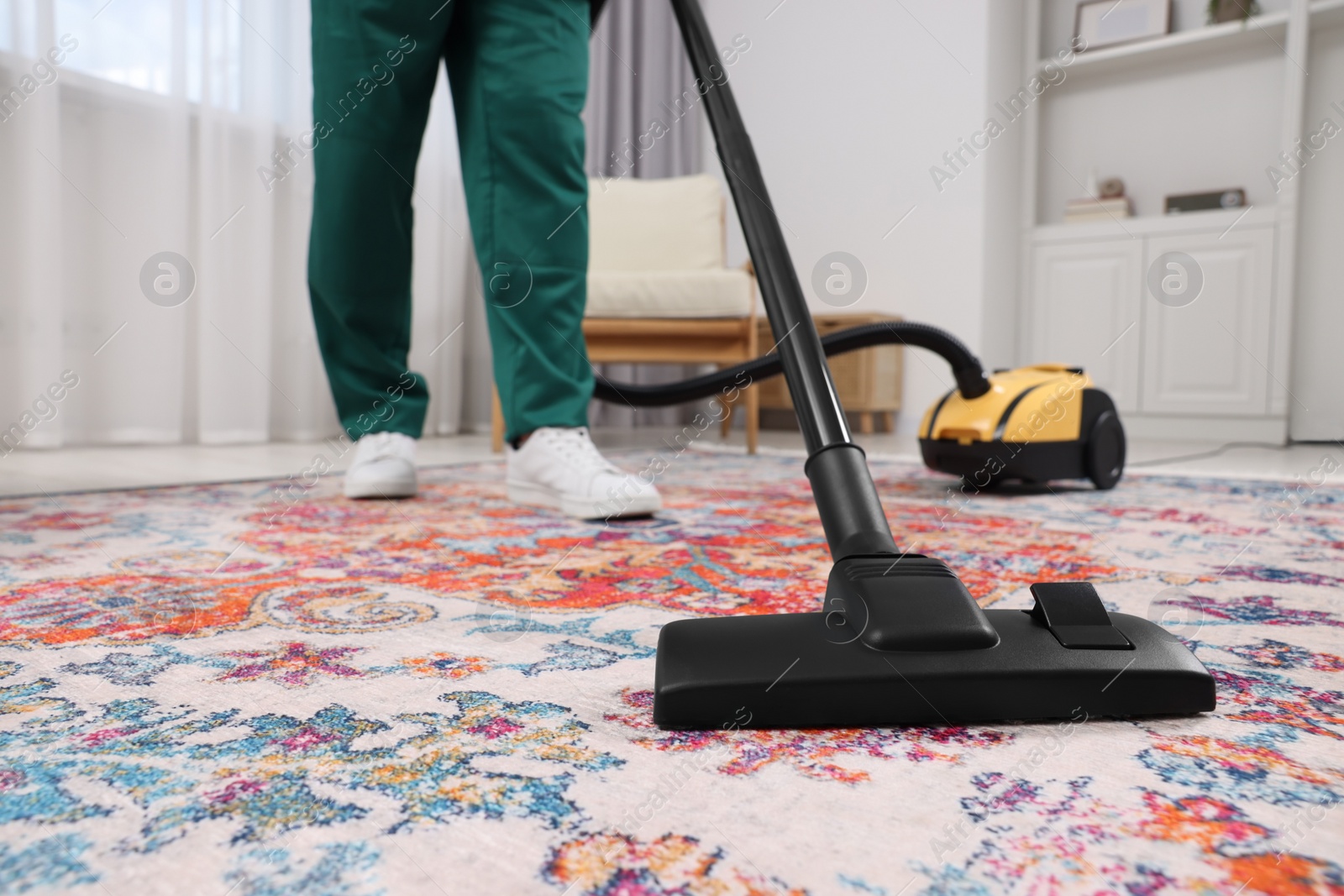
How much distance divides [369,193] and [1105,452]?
1.12 m

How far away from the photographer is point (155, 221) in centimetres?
207

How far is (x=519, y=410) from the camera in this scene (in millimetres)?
1122

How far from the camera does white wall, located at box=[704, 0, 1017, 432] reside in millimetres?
3227

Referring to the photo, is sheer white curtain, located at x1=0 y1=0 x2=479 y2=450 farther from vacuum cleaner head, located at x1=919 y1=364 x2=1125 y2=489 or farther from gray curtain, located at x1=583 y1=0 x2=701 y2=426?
vacuum cleaner head, located at x1=919 y1=364 x2=1125 y2=489

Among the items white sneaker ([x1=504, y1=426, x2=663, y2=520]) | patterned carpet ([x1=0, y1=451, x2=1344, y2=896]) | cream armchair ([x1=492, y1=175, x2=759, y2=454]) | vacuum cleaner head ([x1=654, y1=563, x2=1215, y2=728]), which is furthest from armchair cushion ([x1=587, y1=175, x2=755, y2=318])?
vacuum cleaner head ([x1=654, y1=563, x2=1215, y2=728])

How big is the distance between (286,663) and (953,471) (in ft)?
3.56

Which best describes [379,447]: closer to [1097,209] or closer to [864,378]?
[864,378]

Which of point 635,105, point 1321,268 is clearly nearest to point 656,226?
point 635,105

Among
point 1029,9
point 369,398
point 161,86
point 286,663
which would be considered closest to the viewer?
point 286,663

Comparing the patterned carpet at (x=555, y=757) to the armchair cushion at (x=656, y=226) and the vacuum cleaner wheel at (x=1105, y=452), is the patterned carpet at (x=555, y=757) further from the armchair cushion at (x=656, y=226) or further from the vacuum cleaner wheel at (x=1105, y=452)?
the armchair cushion at (x=656, y=226)

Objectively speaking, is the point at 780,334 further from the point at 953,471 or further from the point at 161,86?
the point at 161,86

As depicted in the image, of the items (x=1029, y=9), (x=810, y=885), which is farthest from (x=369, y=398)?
(x=1029, y=9)

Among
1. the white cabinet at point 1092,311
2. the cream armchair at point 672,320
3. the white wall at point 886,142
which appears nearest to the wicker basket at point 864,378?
the white wall at point 886,142

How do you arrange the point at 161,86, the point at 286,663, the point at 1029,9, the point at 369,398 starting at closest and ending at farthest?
the point at 286,663 < the point at 369,398 < the point at 161,86 < the point at 1029,9
